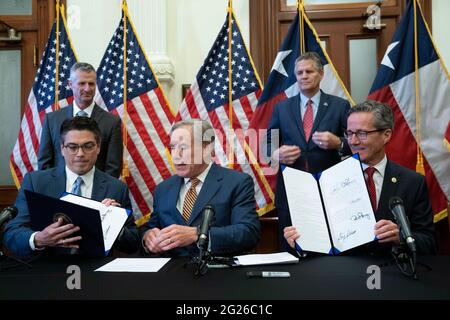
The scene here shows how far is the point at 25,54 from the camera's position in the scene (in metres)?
4.52

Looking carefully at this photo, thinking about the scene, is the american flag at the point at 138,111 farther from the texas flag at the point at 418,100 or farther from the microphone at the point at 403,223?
the microphone at the point at 403,223

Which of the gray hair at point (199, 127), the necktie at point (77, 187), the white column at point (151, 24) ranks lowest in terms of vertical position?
the necktie at point (77, 187)

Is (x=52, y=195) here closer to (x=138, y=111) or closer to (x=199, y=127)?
(x=199, y=127)

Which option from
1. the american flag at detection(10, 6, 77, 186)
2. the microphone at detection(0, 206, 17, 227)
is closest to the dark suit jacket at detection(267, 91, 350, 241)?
the microphone at detection(0, 206, 17, 227)

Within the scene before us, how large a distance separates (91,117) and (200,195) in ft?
5.13

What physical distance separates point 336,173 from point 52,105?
298 centimetres

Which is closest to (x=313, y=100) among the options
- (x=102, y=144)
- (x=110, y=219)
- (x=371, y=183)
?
(x=371, y=183)

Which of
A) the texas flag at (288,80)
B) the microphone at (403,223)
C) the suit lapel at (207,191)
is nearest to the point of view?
the microphone at (403,223)

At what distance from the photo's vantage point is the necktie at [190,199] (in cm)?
212

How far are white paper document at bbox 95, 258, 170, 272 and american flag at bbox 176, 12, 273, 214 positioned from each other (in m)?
2.11

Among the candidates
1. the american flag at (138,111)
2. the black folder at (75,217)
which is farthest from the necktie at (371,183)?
the american flag at (138,111)

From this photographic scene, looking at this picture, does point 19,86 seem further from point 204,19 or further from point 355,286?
point 355,286

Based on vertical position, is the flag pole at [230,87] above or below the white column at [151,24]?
below
